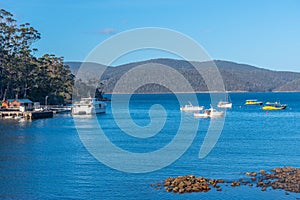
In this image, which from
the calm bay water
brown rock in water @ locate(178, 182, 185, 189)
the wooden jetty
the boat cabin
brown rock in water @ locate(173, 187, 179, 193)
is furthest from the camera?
the boat cabin

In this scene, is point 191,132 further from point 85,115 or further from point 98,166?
point 85,115

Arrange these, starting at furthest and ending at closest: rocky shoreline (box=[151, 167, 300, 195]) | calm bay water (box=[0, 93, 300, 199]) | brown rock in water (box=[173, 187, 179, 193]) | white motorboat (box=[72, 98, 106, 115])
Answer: white motorboat (box=[72, 98, 106, 115]), rocky shoreline (box=[151, 167, 300, 195]), calm bay water (box=[0, 93, 300, 199]), brown rock in water (box=[173, 187, 179, 193])

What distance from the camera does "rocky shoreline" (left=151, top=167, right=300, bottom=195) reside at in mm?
34031

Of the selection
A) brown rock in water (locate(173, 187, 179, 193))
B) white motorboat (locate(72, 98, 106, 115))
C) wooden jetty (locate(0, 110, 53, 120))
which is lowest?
brown rock in water (locate(173, 187, 179, 193))

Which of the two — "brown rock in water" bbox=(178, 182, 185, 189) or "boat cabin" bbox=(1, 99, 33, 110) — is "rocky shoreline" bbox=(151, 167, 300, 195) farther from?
"boat cabin" bbox=(1, 99, 33, 110)

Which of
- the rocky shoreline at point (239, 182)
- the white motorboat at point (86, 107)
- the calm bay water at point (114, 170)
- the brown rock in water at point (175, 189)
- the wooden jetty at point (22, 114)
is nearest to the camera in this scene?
the brown rock in water at point (175, 189)

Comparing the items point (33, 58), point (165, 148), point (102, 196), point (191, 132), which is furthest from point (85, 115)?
point (102, 196)

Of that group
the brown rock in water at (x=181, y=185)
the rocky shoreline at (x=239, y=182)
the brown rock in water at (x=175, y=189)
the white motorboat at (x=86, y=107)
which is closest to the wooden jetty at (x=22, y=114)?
the white motorboat at (x=86, y=107)

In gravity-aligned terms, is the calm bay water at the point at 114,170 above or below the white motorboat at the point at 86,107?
below

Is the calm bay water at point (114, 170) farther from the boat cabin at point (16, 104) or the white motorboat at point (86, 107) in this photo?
the white motorboat at point (86, 107)

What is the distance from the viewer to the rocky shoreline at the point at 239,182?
34031 millimetres

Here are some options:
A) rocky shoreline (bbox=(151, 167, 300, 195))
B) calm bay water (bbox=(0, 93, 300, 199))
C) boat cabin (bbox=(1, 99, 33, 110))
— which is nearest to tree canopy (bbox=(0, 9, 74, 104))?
boat cabin (bbox=(1, 99, 33, 110))

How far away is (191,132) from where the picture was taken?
7444cm

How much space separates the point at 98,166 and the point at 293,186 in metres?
17.2
